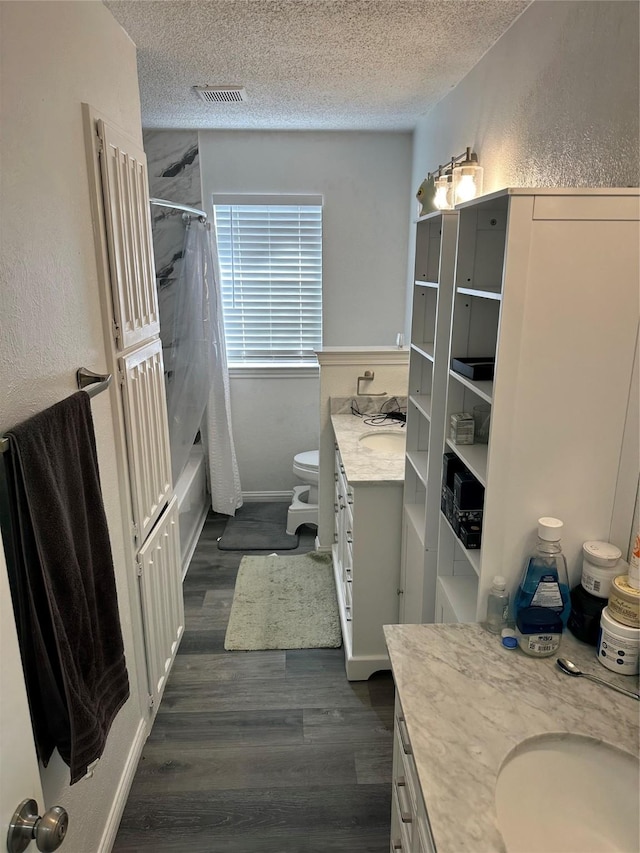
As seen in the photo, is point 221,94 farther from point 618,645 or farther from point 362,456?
point 618,645

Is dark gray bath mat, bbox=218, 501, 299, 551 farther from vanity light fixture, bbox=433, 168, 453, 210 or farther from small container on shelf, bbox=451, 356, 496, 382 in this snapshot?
small container on shelf, bbox=451, 356, 496, 382

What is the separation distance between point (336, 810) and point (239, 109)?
338 centimetres

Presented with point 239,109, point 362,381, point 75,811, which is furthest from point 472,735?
point 239,109

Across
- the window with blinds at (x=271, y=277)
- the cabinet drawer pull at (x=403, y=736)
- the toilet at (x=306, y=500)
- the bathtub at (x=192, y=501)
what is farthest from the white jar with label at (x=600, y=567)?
the window with blinds at (x=271, y=277)

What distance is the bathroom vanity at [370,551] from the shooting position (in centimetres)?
229

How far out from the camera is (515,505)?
133 cm

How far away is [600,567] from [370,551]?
45.7 inches

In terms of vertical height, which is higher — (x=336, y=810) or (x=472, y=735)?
(x=472, y=735)

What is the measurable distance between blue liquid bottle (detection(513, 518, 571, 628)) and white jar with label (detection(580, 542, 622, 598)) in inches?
2.0

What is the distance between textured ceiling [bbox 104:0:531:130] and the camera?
6.33 ft

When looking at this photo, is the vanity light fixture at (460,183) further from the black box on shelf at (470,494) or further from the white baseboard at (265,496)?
the white baseboard at (265,496)

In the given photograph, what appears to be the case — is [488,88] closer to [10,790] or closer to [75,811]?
[10,790]

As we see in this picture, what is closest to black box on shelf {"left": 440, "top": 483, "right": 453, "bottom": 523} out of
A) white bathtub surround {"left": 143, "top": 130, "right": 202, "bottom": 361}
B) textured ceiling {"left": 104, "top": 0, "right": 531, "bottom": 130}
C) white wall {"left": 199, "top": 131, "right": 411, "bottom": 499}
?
textured ceiling {"left": 104, "top": 0, "right": 531, "bottom": 130}

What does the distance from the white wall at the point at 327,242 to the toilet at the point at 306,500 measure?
46 cm
